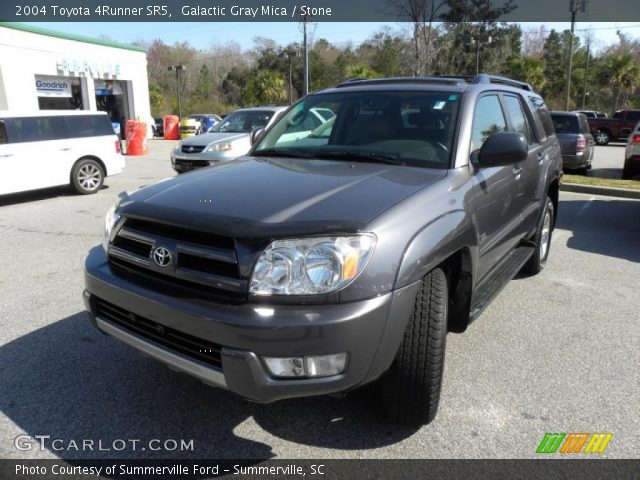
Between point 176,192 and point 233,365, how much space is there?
1.05 meters

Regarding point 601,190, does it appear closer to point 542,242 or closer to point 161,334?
point 542,242

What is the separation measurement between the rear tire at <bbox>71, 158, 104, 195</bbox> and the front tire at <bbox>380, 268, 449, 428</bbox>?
369 inches

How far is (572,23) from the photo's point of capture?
→ 1224 inches

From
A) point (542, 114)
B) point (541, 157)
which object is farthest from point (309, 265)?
point (542, 114)

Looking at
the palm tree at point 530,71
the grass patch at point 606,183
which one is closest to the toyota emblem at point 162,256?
the grass patch at point 606,183

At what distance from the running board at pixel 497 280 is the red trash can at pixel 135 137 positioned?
17.0 meters

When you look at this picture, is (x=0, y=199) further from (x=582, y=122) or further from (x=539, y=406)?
(x=582, y=122)

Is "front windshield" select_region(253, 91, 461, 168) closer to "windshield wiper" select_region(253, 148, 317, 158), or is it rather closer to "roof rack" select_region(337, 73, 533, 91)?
"windshield wiper" select_region(253, 148, 317, 158)

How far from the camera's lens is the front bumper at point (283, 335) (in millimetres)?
2070

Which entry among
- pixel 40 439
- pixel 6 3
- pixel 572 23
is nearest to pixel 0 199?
pixel 40 439

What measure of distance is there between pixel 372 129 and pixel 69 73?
84.3 feet

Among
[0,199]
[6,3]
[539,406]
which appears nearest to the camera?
[539,406]

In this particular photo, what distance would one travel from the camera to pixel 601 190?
1028 centimetres

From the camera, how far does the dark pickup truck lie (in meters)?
27.5
